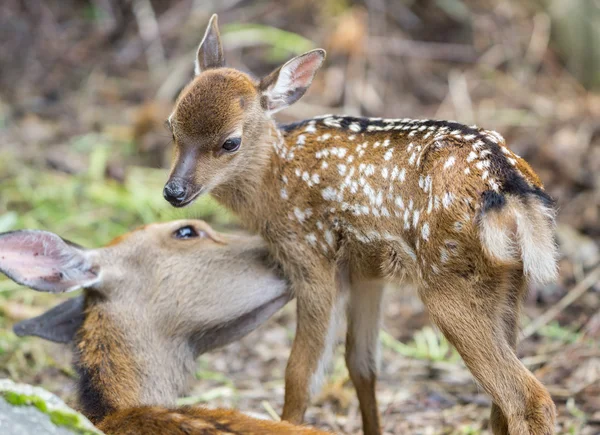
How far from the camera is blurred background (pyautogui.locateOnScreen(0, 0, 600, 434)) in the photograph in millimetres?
5633

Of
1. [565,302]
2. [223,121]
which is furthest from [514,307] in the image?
[565,302]

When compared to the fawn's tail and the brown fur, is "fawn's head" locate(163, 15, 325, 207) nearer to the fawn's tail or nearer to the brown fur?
the brown fur

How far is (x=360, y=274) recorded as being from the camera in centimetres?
442

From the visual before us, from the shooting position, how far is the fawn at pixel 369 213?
145 inches

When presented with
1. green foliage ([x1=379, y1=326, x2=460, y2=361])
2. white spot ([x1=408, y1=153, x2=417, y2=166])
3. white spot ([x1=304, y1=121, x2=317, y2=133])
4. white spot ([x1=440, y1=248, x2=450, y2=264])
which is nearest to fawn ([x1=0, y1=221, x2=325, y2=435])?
white spot ([x1=304, y1=121, x2=317, y2=133])

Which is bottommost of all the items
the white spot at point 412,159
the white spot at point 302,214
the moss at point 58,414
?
the white spot at point 302,214

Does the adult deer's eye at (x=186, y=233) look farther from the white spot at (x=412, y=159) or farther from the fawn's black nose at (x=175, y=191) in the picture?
the white spot at (x=412, y=159)

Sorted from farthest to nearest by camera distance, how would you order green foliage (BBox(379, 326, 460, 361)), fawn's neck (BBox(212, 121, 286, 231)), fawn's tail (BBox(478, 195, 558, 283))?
green foliage (BBox(379, 326, 460, 361)) < fawn's neck (BBox(212, 121, 286, 231)) < fawn's tail (BBox(478, 195, 558, 283))

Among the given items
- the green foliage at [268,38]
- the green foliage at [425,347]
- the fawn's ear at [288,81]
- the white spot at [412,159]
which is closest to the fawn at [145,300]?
the fawn's ear at [288,81]

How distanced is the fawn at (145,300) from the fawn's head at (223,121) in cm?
48

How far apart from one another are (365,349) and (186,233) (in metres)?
1.12

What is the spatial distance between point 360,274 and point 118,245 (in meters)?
1.26

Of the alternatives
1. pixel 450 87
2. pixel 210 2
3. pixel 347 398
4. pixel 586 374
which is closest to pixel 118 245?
pixel 347 398

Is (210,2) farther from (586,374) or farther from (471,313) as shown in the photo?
(471,313)
